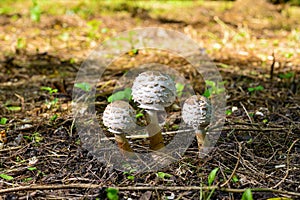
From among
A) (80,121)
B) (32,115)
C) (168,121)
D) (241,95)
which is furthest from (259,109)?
(32,115)

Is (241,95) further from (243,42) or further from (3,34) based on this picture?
(3,34)

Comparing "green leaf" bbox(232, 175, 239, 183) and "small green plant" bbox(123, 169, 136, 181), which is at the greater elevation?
"green leaf" bbox(232, 175, 239, 183)

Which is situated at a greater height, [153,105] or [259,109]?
[153,105]

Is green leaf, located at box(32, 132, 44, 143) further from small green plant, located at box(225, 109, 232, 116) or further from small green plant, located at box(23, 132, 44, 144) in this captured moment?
small green plant, located at box(225, 109, 232, 116)

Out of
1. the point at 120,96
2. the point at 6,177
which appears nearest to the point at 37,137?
the point at 6,177

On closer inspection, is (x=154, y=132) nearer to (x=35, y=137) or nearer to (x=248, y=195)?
(x=248, y=195)

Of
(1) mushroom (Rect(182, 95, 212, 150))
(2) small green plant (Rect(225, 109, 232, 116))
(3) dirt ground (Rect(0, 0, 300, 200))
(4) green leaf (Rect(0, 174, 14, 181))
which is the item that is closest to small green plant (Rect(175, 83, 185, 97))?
(3) dirt ground (Rect(0, 0, 300, 200))

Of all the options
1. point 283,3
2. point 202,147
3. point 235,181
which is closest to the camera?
point 235,181
